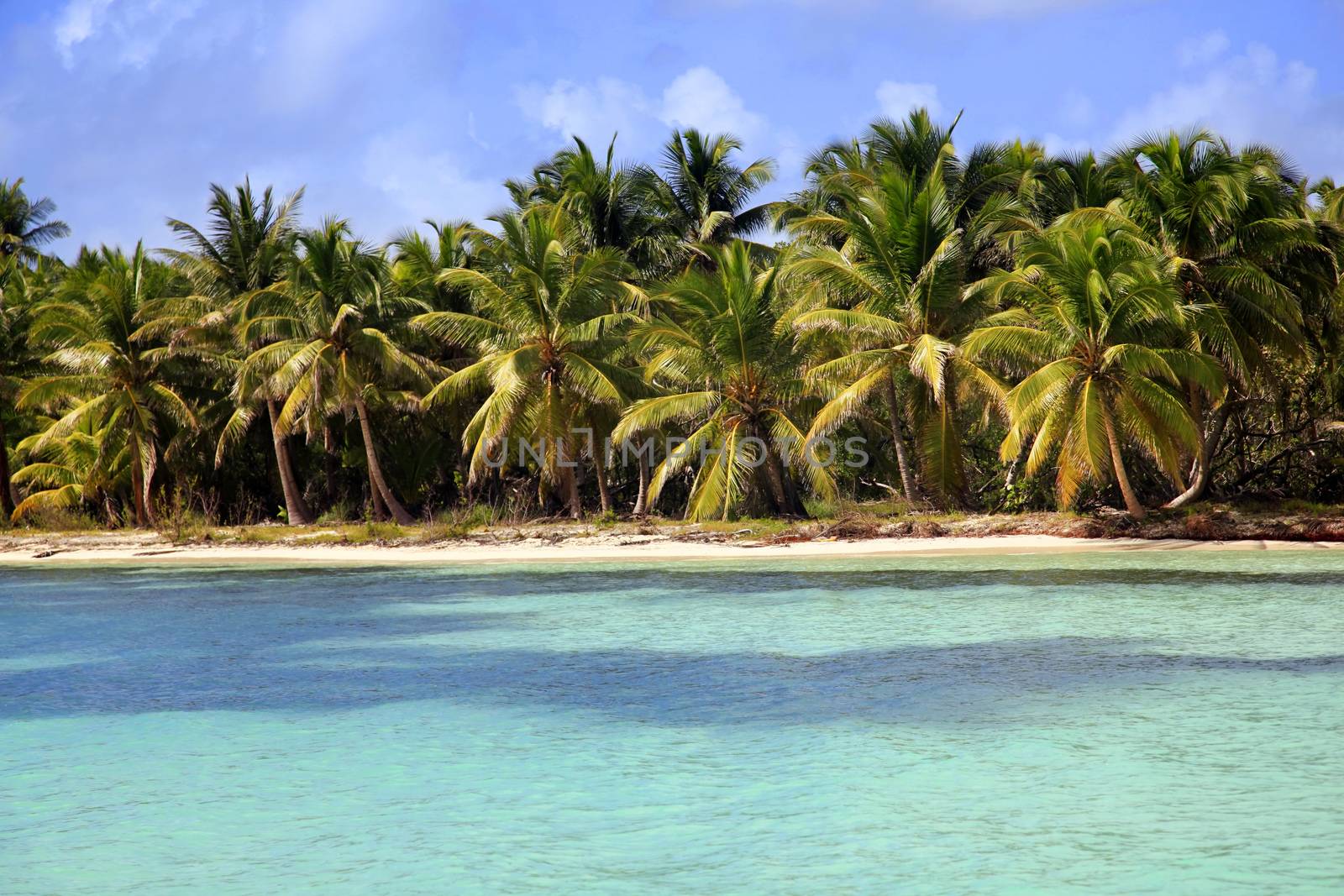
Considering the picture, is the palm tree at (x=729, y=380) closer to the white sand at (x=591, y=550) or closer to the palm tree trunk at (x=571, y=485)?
the white sand at (x=591, y=550)

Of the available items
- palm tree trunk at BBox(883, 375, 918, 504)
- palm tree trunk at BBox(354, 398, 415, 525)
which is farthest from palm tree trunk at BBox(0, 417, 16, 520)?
palm tree trunk at BBox(883, 375, 918, 504)

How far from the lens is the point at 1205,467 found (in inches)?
827

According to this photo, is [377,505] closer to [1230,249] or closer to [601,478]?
[601,478]

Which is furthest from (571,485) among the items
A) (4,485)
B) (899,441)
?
(4,485)

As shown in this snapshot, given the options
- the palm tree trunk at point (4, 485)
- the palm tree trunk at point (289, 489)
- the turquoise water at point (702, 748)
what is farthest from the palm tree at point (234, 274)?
the turquoise water at point (702, 748)

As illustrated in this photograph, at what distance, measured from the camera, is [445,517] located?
87.9ft

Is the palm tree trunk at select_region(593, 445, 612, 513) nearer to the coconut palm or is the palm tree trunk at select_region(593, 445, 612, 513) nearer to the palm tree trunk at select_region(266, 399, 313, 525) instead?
the palm tree trunk at select_region(266, 399, 313, 525)

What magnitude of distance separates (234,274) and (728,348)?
1341 cm

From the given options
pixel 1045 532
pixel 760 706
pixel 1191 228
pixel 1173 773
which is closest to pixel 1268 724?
pixel 1173 773

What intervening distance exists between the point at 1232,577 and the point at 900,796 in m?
10.5

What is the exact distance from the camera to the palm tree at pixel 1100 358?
1872 centimetres

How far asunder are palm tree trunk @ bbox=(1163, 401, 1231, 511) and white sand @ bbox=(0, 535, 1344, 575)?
85.2 inches

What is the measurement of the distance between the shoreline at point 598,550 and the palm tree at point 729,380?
1.64 meters

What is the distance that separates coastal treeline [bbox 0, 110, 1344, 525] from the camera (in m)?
20.1
